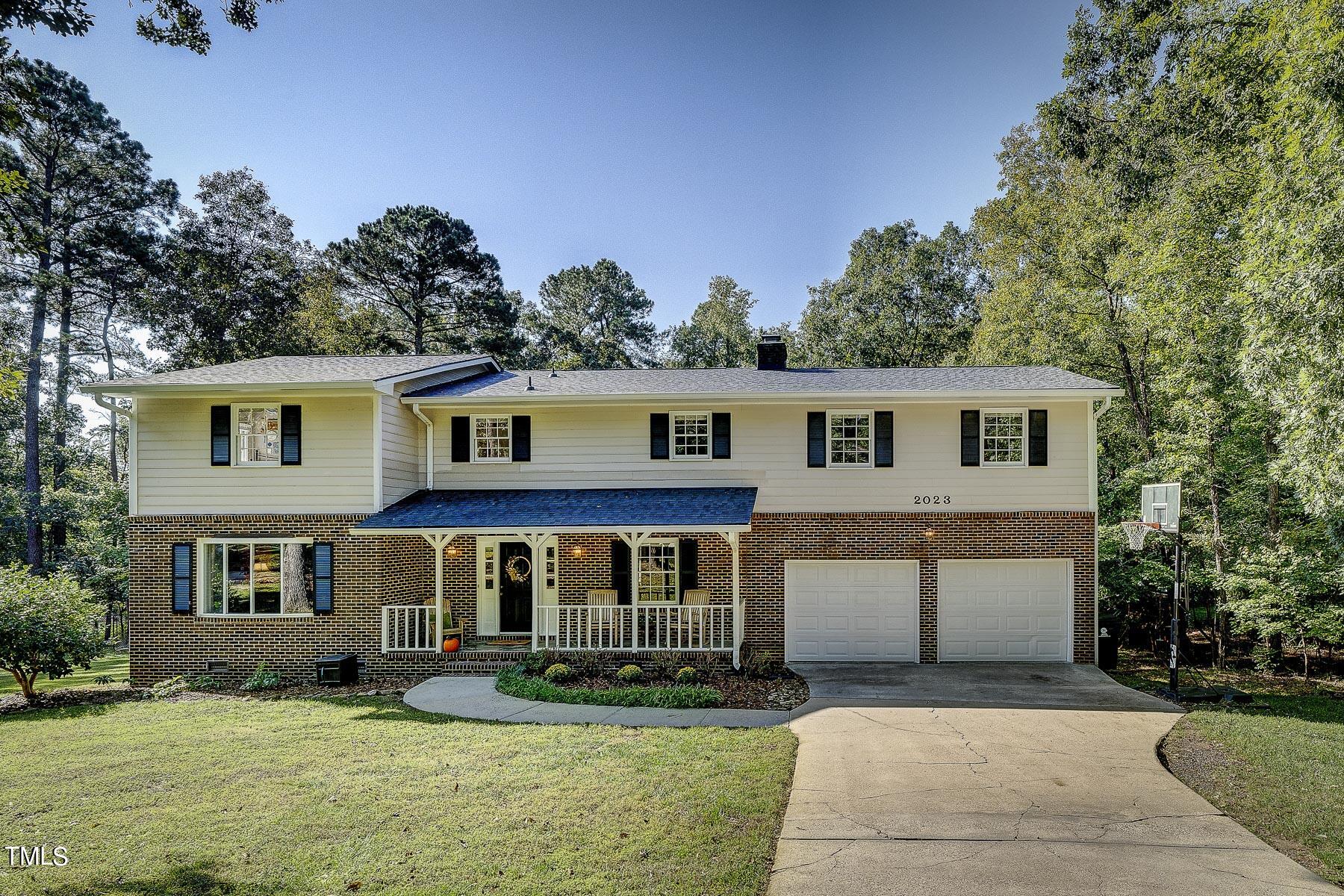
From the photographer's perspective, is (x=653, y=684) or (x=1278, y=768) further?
(x=653, y=684)

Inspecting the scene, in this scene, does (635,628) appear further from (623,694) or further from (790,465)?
(790,465)

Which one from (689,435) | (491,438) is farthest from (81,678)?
(689,435)

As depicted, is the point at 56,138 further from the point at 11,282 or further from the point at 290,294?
the point at 290,294

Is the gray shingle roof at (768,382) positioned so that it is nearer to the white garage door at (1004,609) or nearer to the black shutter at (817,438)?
the black shutter at (817,438)

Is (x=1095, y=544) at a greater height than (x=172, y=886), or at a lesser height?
greater

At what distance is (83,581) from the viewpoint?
2233 centimetres

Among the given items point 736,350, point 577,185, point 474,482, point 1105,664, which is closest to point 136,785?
point 474,482

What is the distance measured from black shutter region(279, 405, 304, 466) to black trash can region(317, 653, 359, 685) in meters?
3.58

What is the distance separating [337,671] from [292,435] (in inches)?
169

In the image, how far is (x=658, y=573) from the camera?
1379 centimetres

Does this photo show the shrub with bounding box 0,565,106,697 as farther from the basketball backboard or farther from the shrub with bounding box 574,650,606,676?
the basketball backboard

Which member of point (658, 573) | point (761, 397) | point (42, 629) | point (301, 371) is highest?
point (301, 371)

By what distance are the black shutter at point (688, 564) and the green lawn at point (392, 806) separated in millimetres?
4913

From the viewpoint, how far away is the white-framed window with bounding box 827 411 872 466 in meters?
13.5
